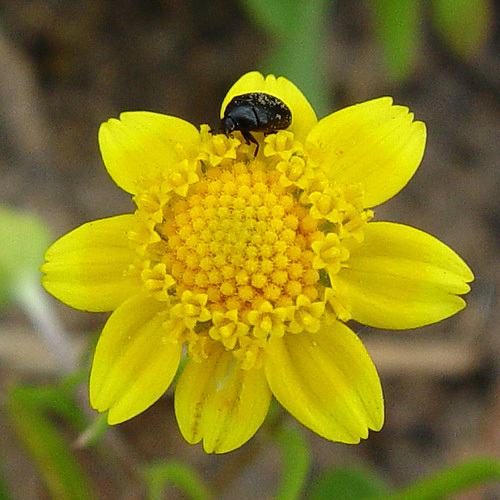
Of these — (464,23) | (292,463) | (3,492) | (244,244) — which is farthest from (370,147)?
(464,23)

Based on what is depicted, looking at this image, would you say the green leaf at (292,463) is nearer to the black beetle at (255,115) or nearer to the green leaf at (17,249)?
the black beetle at (255,115)

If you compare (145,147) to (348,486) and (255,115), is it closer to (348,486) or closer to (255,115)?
(255,115)

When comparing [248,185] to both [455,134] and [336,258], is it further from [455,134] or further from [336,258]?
[455,134]

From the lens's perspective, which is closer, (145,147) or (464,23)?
(145,147)

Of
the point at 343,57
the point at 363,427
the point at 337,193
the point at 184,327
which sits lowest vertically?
the point at 343,57

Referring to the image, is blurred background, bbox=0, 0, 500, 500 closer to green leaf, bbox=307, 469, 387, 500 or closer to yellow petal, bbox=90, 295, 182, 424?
green leaf, bbox=307, 469, 387, 500

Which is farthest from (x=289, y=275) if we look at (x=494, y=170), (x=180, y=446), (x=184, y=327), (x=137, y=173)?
(x=494, y=170)
